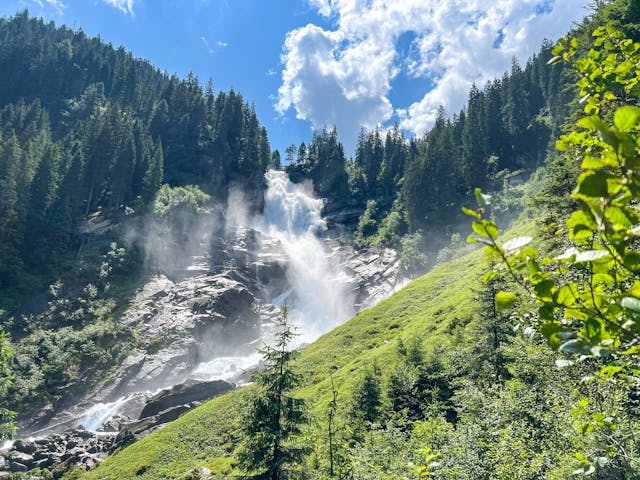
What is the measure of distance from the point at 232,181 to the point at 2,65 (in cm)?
7753

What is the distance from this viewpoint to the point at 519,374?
572 inches

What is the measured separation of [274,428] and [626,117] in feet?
47.4

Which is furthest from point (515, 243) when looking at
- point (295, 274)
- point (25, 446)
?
point (295, 274)

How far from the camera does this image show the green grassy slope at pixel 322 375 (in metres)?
26.8

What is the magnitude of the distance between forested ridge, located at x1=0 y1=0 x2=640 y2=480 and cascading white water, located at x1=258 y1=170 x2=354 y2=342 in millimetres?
6393

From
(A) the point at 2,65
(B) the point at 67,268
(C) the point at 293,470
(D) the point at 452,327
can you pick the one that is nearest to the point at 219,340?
(B) the point at 67,268

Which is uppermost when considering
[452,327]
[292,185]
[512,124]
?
[292,185]

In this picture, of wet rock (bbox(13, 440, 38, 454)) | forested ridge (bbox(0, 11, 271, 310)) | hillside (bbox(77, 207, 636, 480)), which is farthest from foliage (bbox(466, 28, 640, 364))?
forested ridge (bbox(0, 11, 271, 310))

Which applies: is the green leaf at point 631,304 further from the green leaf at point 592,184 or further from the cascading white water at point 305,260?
the cascading white water at point 305,260

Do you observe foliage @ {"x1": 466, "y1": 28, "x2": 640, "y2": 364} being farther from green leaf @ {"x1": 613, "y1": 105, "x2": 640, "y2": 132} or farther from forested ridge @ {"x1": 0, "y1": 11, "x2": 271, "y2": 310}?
forested ridge @ {"x1": 0, "y1": 11, "x2": 271, "y2": 310}

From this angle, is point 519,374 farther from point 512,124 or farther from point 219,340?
point 512,124

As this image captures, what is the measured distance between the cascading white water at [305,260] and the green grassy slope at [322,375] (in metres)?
22.9

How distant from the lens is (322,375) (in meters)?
33.5

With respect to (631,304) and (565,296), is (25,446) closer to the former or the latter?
(565,296)
